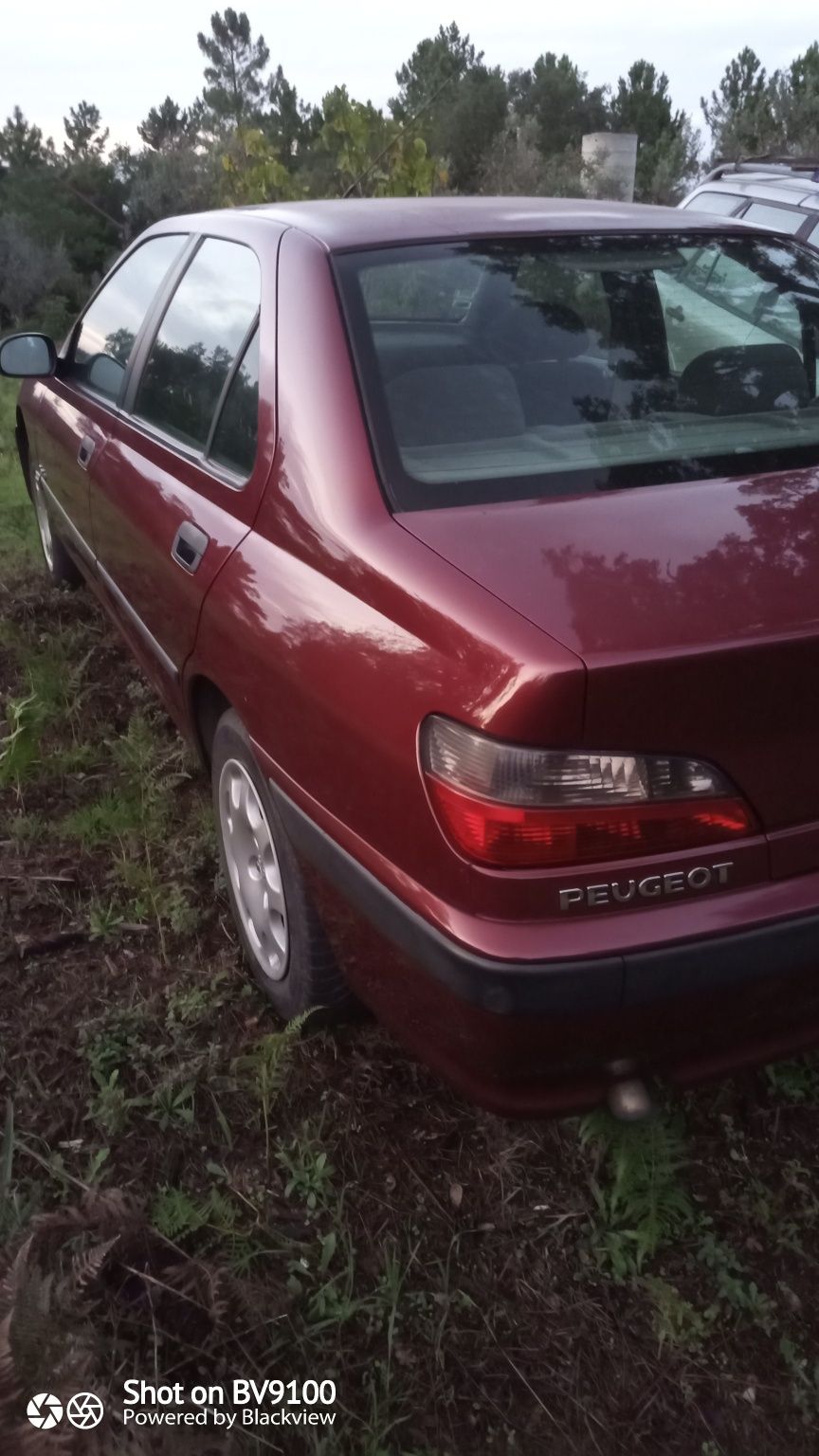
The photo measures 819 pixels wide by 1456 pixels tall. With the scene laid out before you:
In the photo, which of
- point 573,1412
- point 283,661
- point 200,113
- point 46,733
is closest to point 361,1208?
point 573,1412

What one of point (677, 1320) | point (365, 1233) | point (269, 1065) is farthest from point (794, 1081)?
point (269, 1065)

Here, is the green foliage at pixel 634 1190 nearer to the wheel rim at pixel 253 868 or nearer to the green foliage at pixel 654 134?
the wheel rim at pixel 253 868

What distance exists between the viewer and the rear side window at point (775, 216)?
6.85 m

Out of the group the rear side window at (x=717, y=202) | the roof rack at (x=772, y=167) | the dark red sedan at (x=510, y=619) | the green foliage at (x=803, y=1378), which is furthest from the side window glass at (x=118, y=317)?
the roof rack at (x=772, y=167)

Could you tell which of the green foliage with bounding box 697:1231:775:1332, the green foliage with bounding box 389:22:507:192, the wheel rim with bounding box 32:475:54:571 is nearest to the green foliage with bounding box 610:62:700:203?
the green foliage with bounding box 389:22:507:192

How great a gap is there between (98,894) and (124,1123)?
0.87 metres

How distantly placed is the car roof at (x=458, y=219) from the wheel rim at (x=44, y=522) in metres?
2.31

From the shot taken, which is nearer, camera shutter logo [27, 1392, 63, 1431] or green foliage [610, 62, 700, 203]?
camera shutter logo [27, 1392, 63, 1431]

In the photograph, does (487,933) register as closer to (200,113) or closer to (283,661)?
(283,661)

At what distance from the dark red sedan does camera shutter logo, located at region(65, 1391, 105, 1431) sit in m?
0.69

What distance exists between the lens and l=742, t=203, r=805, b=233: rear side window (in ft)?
22.5

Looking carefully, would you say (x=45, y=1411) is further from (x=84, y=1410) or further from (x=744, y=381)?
(x=744, y=381)

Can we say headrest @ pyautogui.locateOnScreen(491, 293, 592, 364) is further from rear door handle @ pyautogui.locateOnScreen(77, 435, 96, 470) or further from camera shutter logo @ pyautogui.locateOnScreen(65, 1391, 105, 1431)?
camera shutter logo @ pyautogui.locateOnScreen(65, 1391, 105, 1431)

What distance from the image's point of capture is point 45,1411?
1658 mm
